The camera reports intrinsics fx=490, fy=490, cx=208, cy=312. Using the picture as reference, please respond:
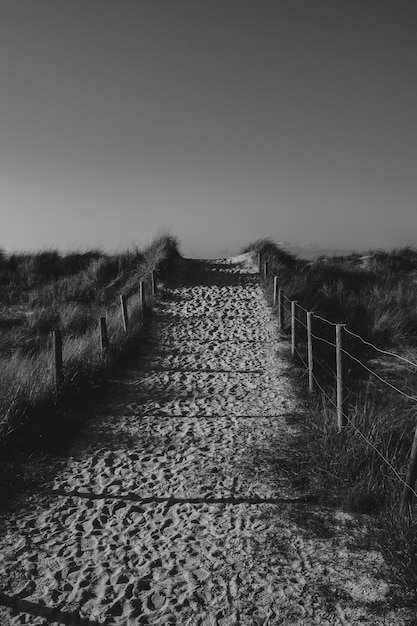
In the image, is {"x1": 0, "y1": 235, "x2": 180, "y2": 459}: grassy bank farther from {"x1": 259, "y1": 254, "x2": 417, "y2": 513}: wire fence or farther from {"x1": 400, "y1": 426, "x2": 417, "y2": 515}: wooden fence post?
{"x1": 400, "y1": 426, "x2": 417, "y2": 515}: wooden fence post

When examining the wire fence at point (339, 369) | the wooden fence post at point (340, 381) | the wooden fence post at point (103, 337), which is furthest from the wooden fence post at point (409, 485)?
the wooden fence post at point (103, 337)

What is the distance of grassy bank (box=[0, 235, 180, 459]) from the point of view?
21.2ft

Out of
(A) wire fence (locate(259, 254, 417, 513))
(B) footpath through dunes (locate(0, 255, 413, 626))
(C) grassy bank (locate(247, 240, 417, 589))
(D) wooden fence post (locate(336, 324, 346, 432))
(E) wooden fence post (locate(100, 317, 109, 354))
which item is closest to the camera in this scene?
(B) footpath through dunes (locate(0, 255, 413, 626))

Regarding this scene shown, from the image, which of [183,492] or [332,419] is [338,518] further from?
[332,419]

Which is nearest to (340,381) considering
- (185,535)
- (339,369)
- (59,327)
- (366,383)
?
(339,369)

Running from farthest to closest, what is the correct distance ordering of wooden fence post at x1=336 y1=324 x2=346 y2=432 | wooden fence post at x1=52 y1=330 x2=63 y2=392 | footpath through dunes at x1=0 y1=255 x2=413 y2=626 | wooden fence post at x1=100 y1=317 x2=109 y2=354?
wooden fence post at x1=100 y1=317 x2=109 y2=354, wooden fence post at x1=52 y1=330 x2=63 y2=392, wooden fence post at x1=336 y1=324 x2=346 y2=432, footpath through dunes at x1=0 y1=255 x2=413 y2=626

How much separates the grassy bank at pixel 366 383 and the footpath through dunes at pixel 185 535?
0.30 metres

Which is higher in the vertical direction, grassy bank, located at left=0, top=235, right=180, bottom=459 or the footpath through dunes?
grassy bank, located at left=0, top=235, right=180, bottom=459

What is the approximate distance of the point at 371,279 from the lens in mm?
19938

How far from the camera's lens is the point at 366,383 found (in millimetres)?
9688

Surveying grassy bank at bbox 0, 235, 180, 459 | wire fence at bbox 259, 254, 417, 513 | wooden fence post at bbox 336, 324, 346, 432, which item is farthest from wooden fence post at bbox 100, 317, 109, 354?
wooden fence post at bbox 336, 324, 346, 432

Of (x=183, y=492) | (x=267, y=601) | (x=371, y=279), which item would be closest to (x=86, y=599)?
(x=267, y=601)

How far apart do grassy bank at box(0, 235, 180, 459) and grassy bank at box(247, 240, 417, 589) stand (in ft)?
11.3

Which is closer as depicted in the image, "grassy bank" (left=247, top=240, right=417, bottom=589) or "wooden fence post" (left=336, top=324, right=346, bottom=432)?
"grassy bank" (left=247, top=240, right=417, bottom=589)
